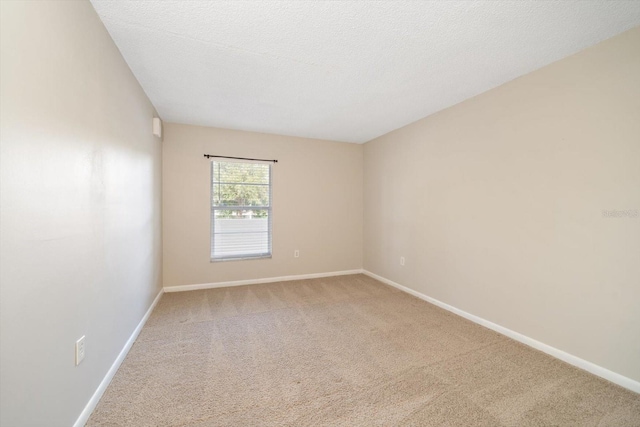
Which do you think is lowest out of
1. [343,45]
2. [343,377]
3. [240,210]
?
[343,377]

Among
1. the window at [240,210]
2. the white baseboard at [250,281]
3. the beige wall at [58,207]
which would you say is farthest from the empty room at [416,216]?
the window at [240,210]

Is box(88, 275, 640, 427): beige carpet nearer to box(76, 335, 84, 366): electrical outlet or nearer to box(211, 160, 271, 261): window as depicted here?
box(76, 335, 84, 366): electrical outlet

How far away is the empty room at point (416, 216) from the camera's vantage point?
116 centimetres

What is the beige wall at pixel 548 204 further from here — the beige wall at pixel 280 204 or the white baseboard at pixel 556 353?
the beige wall at pixel 280 204

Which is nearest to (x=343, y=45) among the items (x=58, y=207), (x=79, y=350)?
(x=58, y=207)

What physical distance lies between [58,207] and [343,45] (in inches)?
75.8

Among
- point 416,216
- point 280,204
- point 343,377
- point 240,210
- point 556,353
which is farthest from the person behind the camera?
point 280,204

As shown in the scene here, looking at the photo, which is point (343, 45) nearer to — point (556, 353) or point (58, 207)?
point (58, 207)

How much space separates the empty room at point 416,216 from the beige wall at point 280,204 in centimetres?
34

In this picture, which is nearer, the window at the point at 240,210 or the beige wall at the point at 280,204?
the beige wall at the point at 280,204

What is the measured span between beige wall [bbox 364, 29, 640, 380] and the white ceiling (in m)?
0.27

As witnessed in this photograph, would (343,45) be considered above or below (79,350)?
above

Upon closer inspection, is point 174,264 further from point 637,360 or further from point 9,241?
point 637,360

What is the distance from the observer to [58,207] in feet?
3.90
